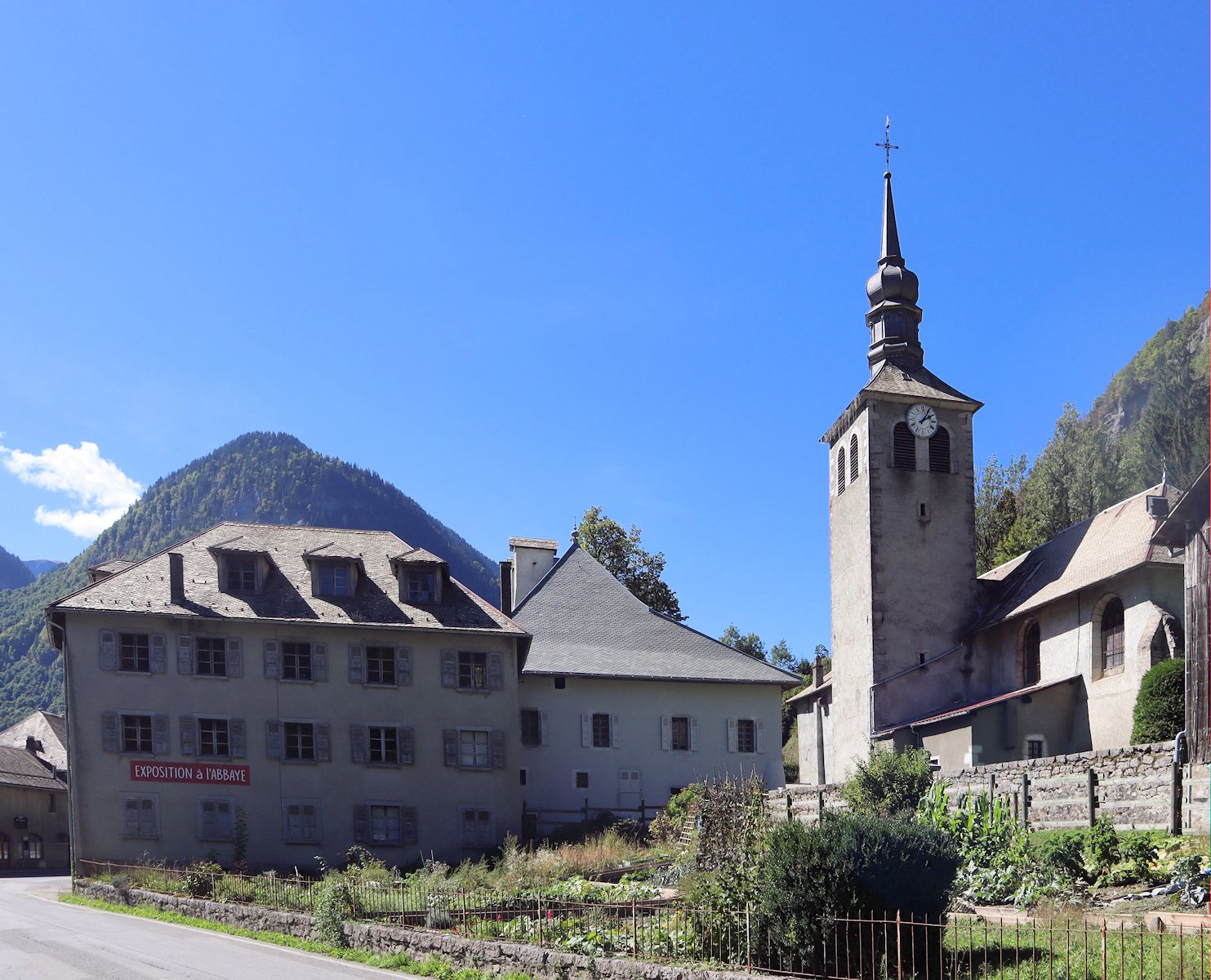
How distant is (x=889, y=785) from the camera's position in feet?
89.6

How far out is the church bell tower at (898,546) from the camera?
132 ft

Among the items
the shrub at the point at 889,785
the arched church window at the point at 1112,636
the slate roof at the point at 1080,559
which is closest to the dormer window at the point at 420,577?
the shrub at the point at 889,785

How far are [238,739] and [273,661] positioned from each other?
7.91ft

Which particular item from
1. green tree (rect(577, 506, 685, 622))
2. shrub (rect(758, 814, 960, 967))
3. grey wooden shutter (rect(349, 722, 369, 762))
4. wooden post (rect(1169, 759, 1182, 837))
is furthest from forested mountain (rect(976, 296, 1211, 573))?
shrub (rect(758, 814, 960, 967))

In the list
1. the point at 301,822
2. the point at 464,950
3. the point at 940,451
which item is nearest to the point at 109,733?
the point at 301,822

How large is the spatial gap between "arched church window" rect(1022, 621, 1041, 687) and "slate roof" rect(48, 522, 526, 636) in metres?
15.6

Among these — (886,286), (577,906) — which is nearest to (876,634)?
(886,286)

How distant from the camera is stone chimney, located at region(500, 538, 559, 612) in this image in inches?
1924

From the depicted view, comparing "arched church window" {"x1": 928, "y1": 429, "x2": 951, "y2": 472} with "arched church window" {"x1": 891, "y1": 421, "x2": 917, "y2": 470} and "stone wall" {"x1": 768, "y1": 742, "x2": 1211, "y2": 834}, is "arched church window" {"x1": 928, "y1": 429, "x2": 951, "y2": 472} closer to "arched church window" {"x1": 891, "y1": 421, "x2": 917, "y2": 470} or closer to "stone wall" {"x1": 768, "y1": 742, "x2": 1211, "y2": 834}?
"arched church window" {"x1": 891, "y1": 421, "x2": 917, "y2": 470}

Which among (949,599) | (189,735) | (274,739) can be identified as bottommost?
(274,739)

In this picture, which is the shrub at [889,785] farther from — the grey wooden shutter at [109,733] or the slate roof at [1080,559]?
the grey wooden shutter at [109,733]

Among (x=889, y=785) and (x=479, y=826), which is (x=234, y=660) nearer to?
(x=479, y=826)

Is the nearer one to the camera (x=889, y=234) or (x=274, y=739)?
(x=274, y=739)

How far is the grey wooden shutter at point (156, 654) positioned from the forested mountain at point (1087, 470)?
121ft
